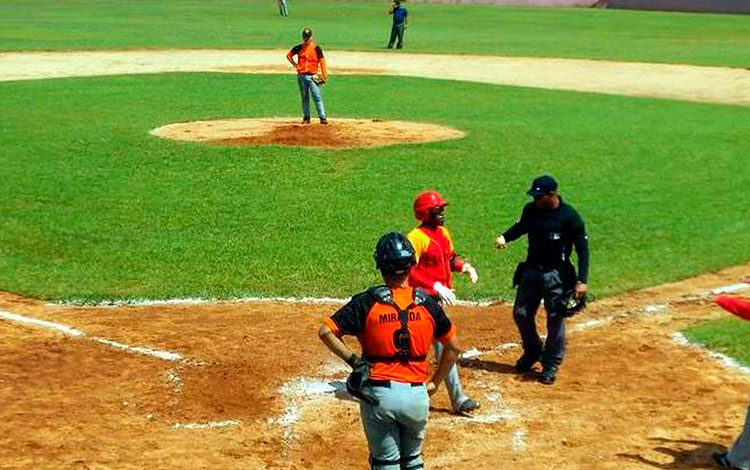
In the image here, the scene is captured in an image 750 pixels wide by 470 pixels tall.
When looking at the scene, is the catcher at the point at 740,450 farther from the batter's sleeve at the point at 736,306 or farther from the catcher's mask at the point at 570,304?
the catcher's mask at the point at 570,304

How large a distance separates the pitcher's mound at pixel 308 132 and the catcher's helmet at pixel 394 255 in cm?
1722

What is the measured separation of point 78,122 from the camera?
28891 mm

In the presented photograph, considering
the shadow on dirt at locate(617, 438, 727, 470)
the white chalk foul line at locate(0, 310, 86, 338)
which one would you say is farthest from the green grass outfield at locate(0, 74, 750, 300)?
the shadow on dirt at locate(617, 438, 727, 470)

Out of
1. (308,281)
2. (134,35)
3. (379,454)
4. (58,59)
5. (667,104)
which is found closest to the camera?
(379,454)

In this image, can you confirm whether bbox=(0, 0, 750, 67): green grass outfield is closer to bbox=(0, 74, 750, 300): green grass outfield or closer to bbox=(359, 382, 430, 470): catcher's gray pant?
bbox=(0, 74, 750, 300): green grass outfield

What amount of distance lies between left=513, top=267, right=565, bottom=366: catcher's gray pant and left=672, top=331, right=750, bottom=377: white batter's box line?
193cm

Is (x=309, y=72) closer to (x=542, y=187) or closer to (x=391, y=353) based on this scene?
(x=542, y=187)

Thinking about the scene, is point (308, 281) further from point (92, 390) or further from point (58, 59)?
point (58, 59)

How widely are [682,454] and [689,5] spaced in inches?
3127

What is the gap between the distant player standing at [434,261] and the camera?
35.0 feet

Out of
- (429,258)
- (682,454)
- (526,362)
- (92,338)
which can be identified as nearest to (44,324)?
(92,338)

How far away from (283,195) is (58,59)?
27.5m

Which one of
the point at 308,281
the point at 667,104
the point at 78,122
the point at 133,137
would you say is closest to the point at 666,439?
the point at 308,281

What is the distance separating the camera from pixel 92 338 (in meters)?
13.0
